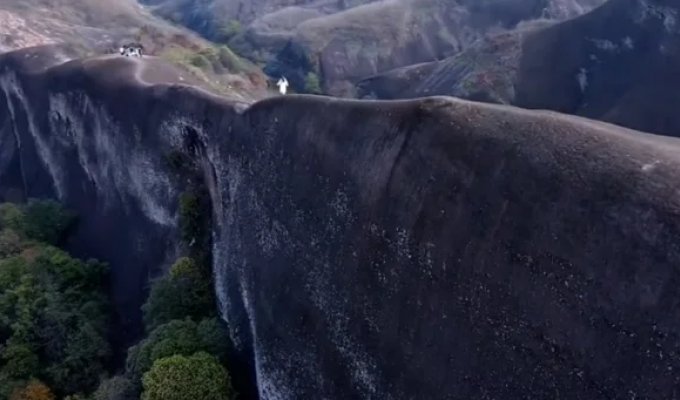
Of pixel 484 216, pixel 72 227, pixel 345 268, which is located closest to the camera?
pixel 484 216

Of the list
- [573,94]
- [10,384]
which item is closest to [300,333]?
[10,384]

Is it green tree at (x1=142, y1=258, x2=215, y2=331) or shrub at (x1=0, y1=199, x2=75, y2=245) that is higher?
green tree at (x1=142, y1=258, x2=215, y2=331)

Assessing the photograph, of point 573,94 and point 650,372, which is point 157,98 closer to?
point 650,372

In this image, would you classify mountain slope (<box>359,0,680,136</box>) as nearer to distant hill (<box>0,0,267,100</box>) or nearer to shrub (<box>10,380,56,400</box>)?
distant hill (<box>0,0,267,100</box>)

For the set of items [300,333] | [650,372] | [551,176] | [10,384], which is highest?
[551,176]

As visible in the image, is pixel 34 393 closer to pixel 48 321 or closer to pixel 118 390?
pixel 48 321

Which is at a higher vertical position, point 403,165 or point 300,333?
point 403,165

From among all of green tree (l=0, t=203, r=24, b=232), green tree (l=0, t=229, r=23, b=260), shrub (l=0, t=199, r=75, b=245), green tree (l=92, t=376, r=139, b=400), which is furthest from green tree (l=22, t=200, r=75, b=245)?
green tree (l=92, t=376, r=139, b=400)

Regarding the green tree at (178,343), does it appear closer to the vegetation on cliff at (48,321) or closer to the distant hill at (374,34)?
the vegetation on cliff at (48,321)
